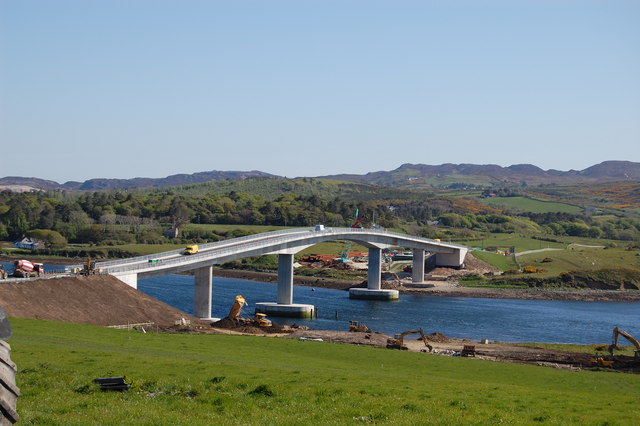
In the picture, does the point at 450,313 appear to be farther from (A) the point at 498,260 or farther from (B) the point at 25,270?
(A) the point at 498,260

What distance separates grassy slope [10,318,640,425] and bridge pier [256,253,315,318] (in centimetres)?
4721

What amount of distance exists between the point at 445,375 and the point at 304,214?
491 feet

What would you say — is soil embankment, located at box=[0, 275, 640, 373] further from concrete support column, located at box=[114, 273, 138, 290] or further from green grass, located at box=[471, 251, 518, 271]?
green grass, located at box=[471, 251, 518, 271]

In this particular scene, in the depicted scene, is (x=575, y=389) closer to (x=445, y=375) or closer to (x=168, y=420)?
(x=445, y=375)

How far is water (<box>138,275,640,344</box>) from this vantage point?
78438 millimetres

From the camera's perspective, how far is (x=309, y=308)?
89250mm

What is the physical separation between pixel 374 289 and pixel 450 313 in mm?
24211

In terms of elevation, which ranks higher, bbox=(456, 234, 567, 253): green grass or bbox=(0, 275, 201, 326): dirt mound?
bbox=(0, 275, 201, 326): dirt mound

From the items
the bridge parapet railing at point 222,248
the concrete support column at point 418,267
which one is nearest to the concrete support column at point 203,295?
the bridge parapet railing at point 222,248

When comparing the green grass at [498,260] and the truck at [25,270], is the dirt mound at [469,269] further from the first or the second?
the truck at [25,270]

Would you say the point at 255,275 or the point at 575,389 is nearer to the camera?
the point at 575,389

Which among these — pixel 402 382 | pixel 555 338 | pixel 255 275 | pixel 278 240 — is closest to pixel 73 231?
pixel 255 275

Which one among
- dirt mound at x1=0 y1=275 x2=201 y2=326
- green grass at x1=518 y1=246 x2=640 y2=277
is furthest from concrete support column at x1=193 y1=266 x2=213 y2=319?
green grass at x1=518 y1=246 x2=640 y2=277

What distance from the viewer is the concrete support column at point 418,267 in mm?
135375
